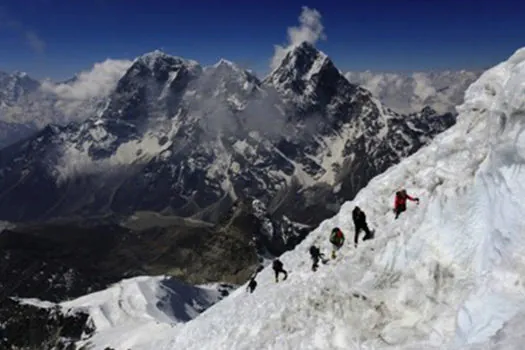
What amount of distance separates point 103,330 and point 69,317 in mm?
24061

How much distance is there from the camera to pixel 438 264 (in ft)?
85.5

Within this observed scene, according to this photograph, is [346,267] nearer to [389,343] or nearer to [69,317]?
[389,343]

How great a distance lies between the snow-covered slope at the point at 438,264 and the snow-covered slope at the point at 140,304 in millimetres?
89611

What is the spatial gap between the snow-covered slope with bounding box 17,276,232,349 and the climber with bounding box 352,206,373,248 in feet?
300

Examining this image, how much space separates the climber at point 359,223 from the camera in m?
33.4

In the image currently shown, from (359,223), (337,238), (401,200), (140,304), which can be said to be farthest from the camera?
(140,304)

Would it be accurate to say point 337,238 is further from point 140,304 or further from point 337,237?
point 140,304

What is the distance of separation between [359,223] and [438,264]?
819cm

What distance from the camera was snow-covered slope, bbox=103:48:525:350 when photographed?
71.3 feet

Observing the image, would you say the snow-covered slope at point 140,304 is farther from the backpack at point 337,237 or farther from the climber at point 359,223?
the climber at point 359,223

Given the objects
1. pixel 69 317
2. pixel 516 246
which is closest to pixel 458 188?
pixel 516 246

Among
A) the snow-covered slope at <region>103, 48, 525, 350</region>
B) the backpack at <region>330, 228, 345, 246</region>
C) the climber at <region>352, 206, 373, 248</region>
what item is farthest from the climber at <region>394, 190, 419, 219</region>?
the backpack at <region>330, 228, 345, 246</region>

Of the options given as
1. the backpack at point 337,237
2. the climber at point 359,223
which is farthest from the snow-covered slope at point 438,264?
the climber at point 359,223

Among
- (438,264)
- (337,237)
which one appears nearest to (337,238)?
(337,237)
